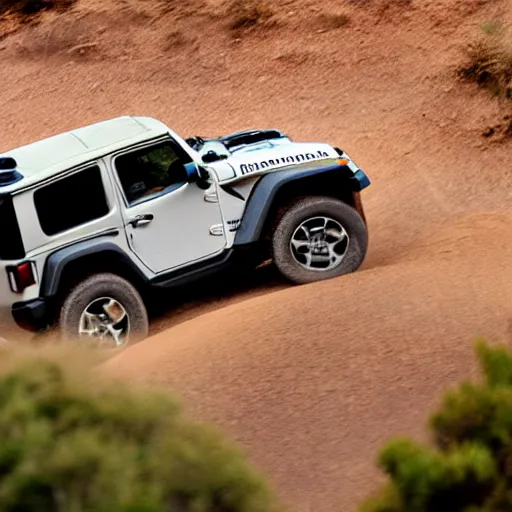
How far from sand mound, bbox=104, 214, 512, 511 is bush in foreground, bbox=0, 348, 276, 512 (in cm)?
132

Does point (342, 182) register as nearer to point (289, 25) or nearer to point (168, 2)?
point (289, 25)

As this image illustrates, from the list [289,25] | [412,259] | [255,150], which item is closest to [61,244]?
[255,150]

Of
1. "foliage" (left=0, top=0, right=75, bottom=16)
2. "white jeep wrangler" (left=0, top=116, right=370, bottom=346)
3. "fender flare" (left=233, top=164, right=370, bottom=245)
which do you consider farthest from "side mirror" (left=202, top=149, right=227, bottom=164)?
"foliage" (left=0, top=0, right=75, bottom=16)

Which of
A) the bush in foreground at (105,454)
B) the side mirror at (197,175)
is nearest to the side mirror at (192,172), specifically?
the side mirror at (197,175)

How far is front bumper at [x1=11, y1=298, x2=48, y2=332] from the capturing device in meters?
10.3

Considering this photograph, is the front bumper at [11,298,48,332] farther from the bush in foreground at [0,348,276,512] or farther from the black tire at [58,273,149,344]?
the bush in foreground at [0,348,276,512]

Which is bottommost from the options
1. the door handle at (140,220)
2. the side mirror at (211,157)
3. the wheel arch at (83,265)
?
the wheel arch at (83,265)

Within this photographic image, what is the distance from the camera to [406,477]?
576 centimetres

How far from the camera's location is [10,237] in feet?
33.6

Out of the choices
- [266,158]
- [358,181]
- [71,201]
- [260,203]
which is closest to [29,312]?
[71,201]

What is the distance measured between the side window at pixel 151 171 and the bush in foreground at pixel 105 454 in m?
4.16

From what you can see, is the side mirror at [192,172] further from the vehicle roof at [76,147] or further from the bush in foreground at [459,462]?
the bush in foreground at [459,462]

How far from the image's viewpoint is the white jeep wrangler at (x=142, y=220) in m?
10.3

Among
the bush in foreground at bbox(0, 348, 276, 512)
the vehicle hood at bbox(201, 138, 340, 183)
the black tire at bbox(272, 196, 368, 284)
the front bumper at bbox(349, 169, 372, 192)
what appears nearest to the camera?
the bush in foreground at bbox(0, 348, 276, 512)
